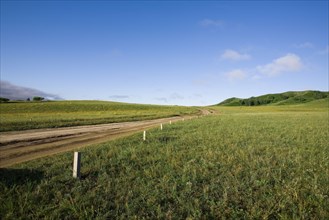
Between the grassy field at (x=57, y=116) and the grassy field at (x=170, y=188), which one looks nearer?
the grassy field at (x=170, y=188)

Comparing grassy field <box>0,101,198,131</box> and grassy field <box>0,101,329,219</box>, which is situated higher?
grassy field <box>0,101,198,131</box>

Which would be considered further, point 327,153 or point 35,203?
point 327,153

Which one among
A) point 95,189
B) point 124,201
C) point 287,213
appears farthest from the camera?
point 95,189

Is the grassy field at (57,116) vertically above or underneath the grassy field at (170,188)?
above

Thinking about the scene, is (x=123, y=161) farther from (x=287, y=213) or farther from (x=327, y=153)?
(x=327, y=153)

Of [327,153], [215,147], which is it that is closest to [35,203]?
[215,147]

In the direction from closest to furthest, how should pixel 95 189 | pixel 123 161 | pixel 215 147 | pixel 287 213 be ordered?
pixel 287 213, pixel 95 189, pixel 123 161, pixel 215 147

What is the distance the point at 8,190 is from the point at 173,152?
7.33 meters

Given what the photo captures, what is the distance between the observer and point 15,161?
11656 mm

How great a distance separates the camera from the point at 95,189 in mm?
7656

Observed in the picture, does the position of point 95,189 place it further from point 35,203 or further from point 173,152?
point 173,152

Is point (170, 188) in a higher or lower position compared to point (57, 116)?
lower

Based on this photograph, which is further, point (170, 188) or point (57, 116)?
point (57, 116)

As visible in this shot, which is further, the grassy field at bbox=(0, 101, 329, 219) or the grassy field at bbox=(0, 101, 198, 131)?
the grassy field at bbox=(0, 101, 198, 131)
